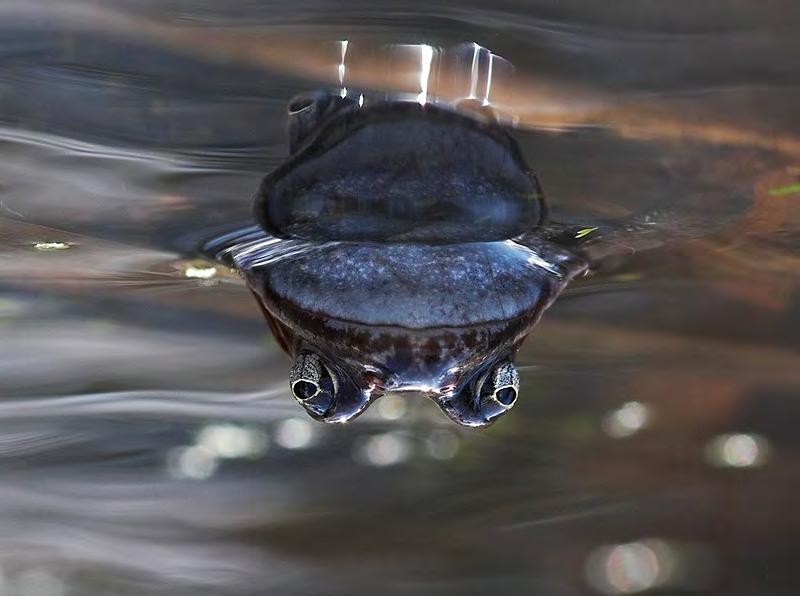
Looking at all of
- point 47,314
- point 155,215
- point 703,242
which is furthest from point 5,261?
point 703,242

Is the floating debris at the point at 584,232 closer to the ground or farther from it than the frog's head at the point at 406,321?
farther from it

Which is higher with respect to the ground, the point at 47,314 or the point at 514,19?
the point at 514,19

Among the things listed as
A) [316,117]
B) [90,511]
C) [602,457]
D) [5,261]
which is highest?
[316,117]

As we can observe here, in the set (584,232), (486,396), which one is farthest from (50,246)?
(584,232)

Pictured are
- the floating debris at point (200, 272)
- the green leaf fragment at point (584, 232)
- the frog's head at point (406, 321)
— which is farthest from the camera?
the floating debris at point (200, 272)

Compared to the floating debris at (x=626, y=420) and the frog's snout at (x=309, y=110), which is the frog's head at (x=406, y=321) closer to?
Result: the frog's snout at (x=309, y=110)

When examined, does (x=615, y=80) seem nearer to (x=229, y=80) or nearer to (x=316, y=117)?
(x=316, y=117)

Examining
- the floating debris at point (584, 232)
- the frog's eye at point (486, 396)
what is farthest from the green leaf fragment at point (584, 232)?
the frog's eye at point (486, 396)
